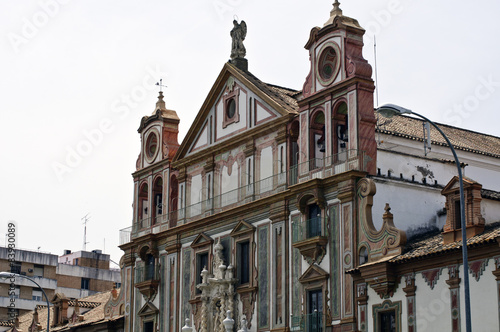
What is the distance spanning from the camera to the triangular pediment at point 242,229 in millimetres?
47819

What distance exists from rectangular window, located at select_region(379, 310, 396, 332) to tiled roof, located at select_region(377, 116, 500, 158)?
8918 millimetres

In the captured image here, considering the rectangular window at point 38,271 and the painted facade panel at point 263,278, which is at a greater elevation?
Answer: the rectangular window at point 38,271

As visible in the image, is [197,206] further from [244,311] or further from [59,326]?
[59,326]

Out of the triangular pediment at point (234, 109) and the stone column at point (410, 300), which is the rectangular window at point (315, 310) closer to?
the stone column at point (410, 300)

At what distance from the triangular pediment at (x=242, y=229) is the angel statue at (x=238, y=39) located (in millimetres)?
9278

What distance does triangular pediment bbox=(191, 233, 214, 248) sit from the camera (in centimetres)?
5050

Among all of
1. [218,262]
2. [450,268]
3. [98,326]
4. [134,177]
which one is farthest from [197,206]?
[450,268]

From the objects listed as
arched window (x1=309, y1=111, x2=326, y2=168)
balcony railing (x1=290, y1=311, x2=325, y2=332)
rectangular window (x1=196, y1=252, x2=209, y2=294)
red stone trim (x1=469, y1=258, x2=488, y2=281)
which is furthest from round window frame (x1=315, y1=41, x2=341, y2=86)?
red stone trim (x1=469, y1=258, x2=488, y2=281)

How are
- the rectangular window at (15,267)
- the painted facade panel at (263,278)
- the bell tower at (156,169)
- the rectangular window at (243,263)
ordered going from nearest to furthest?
the painted facade panel at (263,278), the rectangular window at (243,263), the bell tower at (156,169), the rectangular window at (15,267)

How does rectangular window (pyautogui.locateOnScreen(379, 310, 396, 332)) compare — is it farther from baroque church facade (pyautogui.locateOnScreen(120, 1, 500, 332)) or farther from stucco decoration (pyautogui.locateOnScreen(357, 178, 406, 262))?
stucco decoration (pyautogui.locateOnScreen(357, 178, 406, 262))

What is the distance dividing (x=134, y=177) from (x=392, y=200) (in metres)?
21.2

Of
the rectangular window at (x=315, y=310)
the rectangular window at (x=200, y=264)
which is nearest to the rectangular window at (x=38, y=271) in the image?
the rectangular window at (x=200, y=264)

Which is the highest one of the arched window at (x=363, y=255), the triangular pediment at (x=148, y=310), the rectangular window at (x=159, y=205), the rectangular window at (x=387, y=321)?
the rectangular window at (x=159, y=205)

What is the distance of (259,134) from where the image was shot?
4881 centimetres
